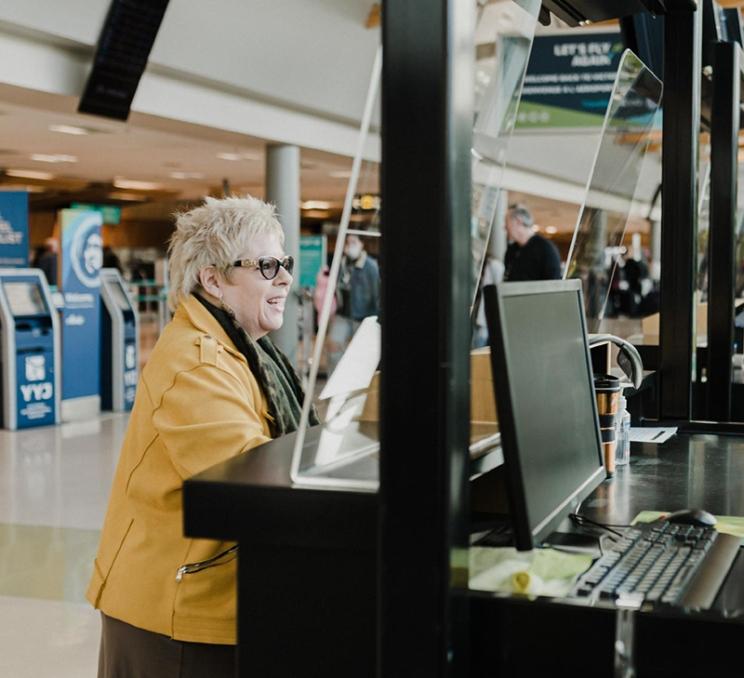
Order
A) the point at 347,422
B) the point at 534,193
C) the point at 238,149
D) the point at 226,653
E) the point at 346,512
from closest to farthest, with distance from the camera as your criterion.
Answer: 1. the point at 346,512
2. the point at 347,422
3. the point at 226,653
4. the point at 238,149
5. the point at 534,193

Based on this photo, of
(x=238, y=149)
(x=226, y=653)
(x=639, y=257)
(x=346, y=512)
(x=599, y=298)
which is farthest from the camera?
(x=238, y=149)

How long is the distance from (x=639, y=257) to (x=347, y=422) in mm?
5853

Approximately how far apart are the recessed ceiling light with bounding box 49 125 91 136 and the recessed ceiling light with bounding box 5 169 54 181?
6.15 m

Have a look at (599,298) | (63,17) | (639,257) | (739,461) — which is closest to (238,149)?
(63,17)

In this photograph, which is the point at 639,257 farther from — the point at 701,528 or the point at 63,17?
the point at 701,528

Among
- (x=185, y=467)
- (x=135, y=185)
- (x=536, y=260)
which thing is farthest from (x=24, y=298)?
(x=135, y=185)

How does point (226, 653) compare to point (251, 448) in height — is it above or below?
below

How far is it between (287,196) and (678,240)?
800 cm

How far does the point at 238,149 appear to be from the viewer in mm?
12586

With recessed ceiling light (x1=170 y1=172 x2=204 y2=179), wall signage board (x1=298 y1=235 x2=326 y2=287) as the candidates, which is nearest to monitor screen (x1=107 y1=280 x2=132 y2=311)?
wall signage board (x1=298 y1=235 x2=326 y2=287)

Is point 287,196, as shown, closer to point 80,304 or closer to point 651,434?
point 80,304

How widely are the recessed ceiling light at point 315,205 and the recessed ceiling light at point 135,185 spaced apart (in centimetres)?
353

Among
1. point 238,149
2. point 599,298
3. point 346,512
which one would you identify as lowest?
point 346,512

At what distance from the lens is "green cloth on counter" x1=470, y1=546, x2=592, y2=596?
143cm
